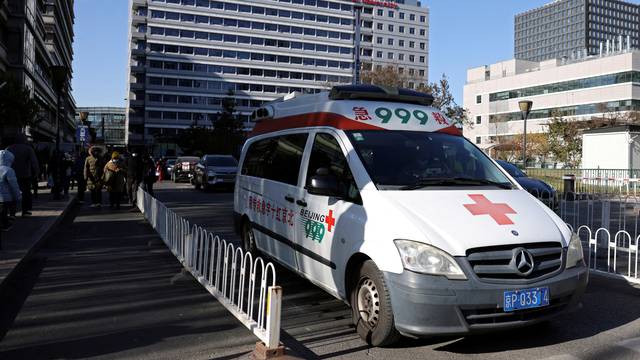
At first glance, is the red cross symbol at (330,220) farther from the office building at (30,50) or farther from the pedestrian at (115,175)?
the office building at (30,50)

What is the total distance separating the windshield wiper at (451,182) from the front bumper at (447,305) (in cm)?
101

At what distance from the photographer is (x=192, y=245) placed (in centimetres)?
705

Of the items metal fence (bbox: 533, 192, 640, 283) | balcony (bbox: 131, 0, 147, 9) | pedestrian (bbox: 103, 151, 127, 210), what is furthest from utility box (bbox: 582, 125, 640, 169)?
balcony (bbox: 131, 0, 147, 9)

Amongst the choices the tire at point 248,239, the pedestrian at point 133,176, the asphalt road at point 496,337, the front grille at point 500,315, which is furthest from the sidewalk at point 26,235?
the front grille at point 500,315

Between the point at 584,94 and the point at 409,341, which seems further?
the point at 584,94

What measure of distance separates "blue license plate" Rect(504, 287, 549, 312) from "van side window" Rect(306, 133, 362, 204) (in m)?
1.43

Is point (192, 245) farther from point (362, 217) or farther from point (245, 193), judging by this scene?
point (362, 217)

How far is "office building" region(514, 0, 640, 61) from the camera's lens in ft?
566

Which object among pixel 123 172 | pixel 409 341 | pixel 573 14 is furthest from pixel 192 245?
pixel 573 14

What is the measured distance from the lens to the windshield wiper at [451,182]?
15.8 ft

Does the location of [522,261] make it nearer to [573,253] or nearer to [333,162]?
[573,253]

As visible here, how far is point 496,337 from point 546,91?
90.0 metres

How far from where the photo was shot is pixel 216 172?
22.7m

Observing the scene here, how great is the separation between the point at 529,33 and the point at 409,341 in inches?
8099
